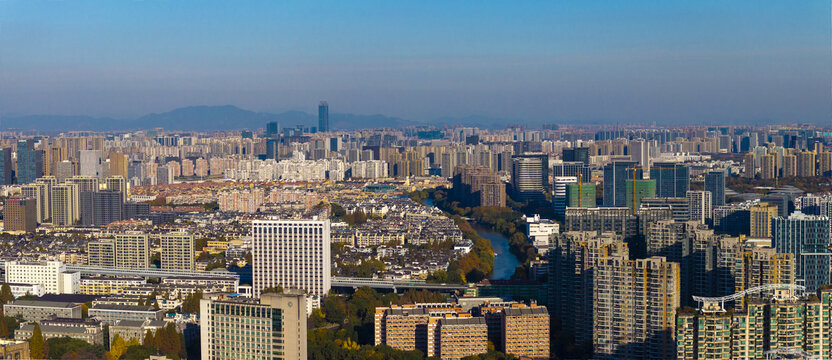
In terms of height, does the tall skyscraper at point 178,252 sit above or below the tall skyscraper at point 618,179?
below

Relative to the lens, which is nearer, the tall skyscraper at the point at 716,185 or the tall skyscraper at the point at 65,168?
the tall skyscraper at the point at 716,185

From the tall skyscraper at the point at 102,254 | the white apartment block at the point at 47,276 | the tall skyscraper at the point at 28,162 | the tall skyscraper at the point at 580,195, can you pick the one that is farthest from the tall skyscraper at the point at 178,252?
the tall skyscraper at the point at 28,162

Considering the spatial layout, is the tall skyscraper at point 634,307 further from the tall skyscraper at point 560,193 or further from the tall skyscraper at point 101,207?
the tall skyscraper at point 101,207

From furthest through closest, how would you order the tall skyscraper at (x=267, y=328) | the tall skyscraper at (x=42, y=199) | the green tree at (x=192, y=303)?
1. the tall skyscraper at (x=42, y=199)
2. the green tree at (x=192, y=303)
3. the tall skyscraper at (x=267, y=328)

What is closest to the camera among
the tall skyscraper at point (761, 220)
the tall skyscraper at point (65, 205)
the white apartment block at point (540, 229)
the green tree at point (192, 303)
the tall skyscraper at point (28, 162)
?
the green tree at point (192, 303)

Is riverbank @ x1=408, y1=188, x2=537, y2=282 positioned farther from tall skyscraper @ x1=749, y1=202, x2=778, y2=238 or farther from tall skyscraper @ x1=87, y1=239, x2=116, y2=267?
tall skyscraper @ x1=87, y1=239, x2=116, y2=267

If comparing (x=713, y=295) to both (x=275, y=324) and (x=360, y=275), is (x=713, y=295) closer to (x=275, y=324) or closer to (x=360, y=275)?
(x=275, y=324)

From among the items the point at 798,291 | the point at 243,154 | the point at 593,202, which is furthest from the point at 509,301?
the point at 243,154
